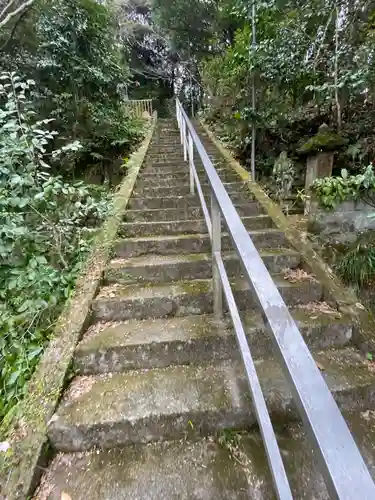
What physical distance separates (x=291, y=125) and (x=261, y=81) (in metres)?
0.81

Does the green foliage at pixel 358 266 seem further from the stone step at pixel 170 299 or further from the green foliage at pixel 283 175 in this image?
the green foliage at pixel 283 175

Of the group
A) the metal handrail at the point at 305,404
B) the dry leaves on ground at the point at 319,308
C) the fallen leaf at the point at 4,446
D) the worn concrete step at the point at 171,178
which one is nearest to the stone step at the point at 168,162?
the worn concrete step at the point at 171,178

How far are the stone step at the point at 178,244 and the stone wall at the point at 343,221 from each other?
0.92 m

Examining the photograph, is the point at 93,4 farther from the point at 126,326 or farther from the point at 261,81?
the point at 126,326

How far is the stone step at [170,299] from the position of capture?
5.42 ft

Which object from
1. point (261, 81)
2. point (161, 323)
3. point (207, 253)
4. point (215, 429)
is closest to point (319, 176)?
point (261, 81)

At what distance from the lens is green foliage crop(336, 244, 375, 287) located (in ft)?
7.87

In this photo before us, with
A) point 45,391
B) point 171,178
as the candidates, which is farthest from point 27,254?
point 171,178

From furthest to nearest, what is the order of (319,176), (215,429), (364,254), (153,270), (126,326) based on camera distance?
(319,176) < (364,254) < (153,270) < (126,326) < (215,429)

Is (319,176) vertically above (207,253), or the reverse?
(319,176)

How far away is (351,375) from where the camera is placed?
132 cm

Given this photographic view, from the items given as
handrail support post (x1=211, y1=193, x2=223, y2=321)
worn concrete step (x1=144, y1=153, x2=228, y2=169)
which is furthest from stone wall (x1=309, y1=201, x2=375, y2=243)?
handrail support post (x1=211, y1=193, x2=223, y2=321)

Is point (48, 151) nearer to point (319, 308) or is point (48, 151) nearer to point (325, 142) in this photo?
point (325, 142)

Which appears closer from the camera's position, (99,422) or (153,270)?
(99,422)
